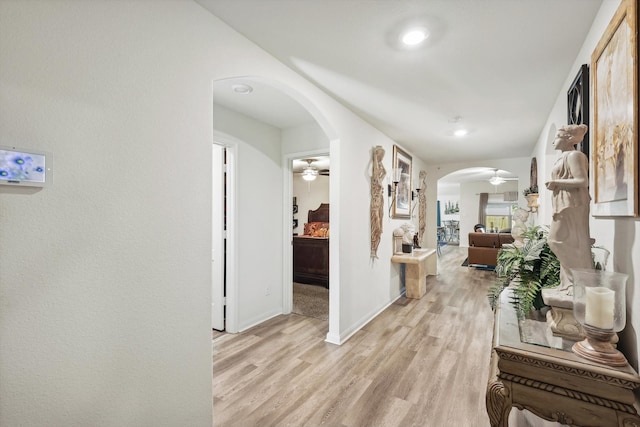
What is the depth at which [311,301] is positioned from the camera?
4285mm

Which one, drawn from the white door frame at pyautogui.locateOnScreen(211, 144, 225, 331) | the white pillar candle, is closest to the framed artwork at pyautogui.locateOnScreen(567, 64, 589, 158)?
the white pillar candle

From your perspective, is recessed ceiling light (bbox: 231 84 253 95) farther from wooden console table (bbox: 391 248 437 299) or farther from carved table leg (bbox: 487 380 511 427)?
wooden console table (bbox: 391 248 437 299)

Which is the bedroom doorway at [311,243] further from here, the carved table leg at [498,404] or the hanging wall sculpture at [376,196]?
the carved table leg at [498,404]

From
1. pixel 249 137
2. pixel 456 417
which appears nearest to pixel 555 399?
pixel 456 417

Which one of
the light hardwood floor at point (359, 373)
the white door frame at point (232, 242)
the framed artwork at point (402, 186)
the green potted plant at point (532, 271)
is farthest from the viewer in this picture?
the framed artwork at point (402, 186)

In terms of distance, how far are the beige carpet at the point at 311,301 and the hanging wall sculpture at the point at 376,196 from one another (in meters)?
1.05

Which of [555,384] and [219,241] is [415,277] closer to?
[219,241]

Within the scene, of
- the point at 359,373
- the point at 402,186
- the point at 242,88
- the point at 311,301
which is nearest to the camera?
the point at 359,373

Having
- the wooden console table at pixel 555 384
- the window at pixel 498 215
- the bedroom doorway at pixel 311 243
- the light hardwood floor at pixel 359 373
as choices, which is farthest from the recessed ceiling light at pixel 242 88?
the window at pixel 498 215

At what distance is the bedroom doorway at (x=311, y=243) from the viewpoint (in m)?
4.14

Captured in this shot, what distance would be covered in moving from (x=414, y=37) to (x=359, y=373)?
2.49m

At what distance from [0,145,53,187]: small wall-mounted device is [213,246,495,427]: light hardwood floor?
66.2 inches

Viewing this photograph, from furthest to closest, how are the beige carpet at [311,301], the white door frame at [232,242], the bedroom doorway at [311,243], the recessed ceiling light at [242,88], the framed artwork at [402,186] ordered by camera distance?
the framed artwork at [402,186] → the bedroom doorway at [311,243] → the beige carpet at [311,301] → the white door frame at [232,242] → the recessed ceiling light at [242,88]

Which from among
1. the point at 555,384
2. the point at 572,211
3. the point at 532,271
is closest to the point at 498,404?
the point at 555,384
